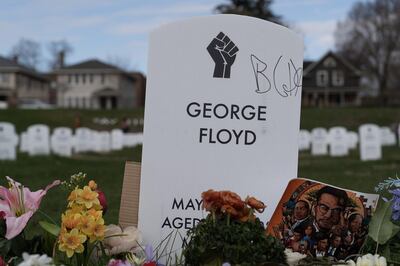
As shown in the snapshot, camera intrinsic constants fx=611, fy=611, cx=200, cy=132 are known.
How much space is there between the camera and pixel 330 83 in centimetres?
7662

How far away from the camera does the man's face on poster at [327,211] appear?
2.88 metres

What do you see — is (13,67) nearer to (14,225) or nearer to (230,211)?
(14,225)

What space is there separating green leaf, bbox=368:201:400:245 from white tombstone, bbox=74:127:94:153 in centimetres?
2123

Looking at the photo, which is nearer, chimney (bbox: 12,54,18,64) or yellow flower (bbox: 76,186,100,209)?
yellow flower (bbox: 76,186,100,209)

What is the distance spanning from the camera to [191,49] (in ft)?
11.4

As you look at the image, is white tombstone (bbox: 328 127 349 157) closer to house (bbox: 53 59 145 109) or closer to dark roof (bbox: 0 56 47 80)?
house (bbox: 53 59 145 109)

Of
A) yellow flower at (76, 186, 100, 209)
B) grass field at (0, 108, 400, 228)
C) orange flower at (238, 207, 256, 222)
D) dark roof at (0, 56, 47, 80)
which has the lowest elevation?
grass field at (0, 108, 400, 228)

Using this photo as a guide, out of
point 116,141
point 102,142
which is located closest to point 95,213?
point 102,142

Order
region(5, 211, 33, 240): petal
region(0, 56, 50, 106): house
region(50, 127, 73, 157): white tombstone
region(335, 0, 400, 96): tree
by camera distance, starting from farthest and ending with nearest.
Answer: region(0, 56, 50, 106): house, region(335, 0, 400, 96): tree, region(50, 127, 73, 157): white tombstone, region(5, 211, 33, 240): petal

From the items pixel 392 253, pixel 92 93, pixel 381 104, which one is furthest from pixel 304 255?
pixel 92 93

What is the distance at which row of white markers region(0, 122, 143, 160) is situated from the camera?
57.1 ft

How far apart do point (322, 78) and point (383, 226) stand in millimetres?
76254

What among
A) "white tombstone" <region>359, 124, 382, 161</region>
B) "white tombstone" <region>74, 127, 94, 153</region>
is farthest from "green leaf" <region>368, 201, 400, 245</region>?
"white tombstone" <region>74, 127, 94, 153</region>

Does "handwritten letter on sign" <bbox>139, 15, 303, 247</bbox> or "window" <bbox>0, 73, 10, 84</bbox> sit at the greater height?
"window" <bbox>0, 73, 10, 84</bbox>
